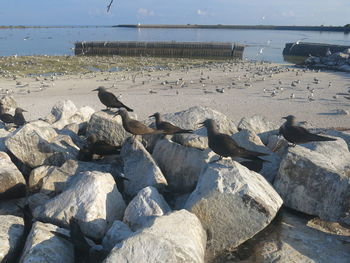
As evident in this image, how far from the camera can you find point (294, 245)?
181 inches

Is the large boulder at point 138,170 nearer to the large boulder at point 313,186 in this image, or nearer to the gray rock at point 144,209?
the gray rock at point 144,209

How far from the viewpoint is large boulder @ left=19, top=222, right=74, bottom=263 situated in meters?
3.73

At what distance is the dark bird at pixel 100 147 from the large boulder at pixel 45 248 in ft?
8.91

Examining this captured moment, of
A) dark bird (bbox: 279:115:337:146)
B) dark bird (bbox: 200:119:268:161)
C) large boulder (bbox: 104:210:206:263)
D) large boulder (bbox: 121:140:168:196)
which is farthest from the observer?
dark bird (bbox: 279:115:337:146)

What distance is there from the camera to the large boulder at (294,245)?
4.35 meters

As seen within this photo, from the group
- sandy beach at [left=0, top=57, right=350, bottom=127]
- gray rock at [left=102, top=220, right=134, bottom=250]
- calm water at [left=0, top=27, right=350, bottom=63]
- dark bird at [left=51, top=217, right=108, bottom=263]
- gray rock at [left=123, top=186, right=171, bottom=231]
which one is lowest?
calm water at [left=0, top=27, right=350, bottom=63]

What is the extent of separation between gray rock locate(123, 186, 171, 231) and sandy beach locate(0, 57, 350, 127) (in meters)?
9.11

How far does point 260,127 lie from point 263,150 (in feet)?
5.69

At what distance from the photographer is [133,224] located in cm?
440

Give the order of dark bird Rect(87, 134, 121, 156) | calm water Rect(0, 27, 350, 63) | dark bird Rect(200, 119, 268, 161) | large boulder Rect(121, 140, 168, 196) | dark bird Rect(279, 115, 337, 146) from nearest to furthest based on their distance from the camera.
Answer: dark bird Rect(200, 119, 268, 161)
large boulder Rect(121, 140, 168, 196)
dark bird Rect(279, 115, 337, 146)
dark bird Rect(87, 134, 121, 156)
calm water Rect(0, 27, 350, 63)

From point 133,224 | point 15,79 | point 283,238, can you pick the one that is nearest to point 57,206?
point 133,224

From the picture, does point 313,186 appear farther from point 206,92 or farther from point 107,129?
point 206,92

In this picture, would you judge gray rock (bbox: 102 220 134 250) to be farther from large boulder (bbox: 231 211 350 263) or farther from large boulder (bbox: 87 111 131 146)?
large boulder (bbox: 87 111 131 146)

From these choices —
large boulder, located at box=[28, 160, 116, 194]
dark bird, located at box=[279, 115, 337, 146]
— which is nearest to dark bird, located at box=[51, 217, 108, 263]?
large boulder, located at box=[28, 160, 116, 194]
